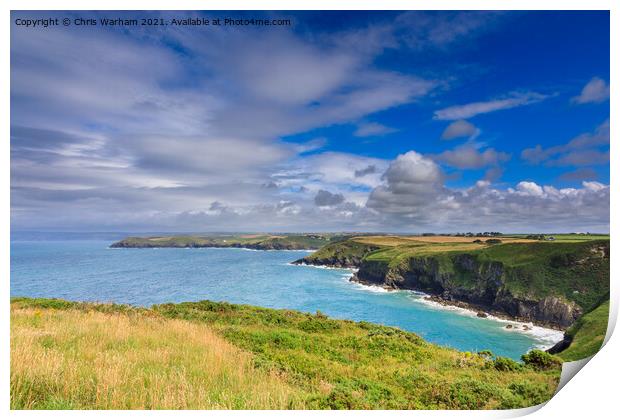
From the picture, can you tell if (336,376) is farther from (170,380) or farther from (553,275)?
(553,275)

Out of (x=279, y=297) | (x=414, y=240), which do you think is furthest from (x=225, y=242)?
(x=279, y=297)

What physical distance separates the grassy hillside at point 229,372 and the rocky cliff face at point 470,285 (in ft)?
162

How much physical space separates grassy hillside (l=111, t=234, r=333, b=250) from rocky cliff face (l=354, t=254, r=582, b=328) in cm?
3729

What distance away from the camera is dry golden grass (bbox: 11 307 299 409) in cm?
502

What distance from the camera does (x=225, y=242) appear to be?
142 metres

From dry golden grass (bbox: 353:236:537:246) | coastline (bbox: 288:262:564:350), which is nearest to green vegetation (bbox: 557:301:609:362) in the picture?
coastline (bbox: 288:262:564:350)

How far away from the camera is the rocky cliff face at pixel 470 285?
1956 inches

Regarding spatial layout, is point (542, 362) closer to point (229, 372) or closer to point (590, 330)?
point (229, 372)

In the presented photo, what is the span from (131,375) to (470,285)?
70079 mm

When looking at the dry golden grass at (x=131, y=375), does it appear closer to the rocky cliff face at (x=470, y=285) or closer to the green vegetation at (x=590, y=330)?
the green vegetation at (x=590, y=330)

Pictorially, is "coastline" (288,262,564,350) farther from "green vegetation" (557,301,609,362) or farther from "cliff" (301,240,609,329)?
"green vegetation" (557,301,609,362)
